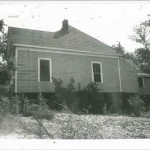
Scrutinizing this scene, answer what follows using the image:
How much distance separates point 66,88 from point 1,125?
8677 millimetres

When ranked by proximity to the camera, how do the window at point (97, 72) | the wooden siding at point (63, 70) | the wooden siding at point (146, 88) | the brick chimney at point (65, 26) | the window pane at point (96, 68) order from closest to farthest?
the wooden siding at point (63, 70)
the window at point (97, 72)
the window pane at point (96, 68)
the brick chimney at point (65, 26)
the wooden siding at point (146, 88)

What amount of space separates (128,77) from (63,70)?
640 cm

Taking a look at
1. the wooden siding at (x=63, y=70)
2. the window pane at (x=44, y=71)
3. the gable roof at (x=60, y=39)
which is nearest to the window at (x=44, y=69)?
the window pane at (x=44, y=71)

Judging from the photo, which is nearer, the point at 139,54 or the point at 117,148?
the point at 117,148

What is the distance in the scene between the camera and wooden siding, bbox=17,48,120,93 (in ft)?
51.9

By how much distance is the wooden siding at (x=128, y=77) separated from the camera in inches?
796

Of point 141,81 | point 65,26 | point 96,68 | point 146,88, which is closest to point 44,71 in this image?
point 96,68

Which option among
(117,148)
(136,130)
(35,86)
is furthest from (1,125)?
(35,86)

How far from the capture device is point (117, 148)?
496cm

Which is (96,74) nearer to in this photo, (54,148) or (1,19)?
(1,19)

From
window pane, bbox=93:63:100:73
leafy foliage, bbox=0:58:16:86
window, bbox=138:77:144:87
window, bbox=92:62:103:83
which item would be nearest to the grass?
leafy foliage, bbox=0:58:16:86

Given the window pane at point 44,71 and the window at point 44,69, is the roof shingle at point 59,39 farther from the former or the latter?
the window pane at point 44,71

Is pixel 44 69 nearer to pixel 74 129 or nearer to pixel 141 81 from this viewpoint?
pixel 74 129

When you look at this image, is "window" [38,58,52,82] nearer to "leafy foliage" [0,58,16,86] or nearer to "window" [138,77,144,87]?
"leafy foliage" [0,58,16,86]
